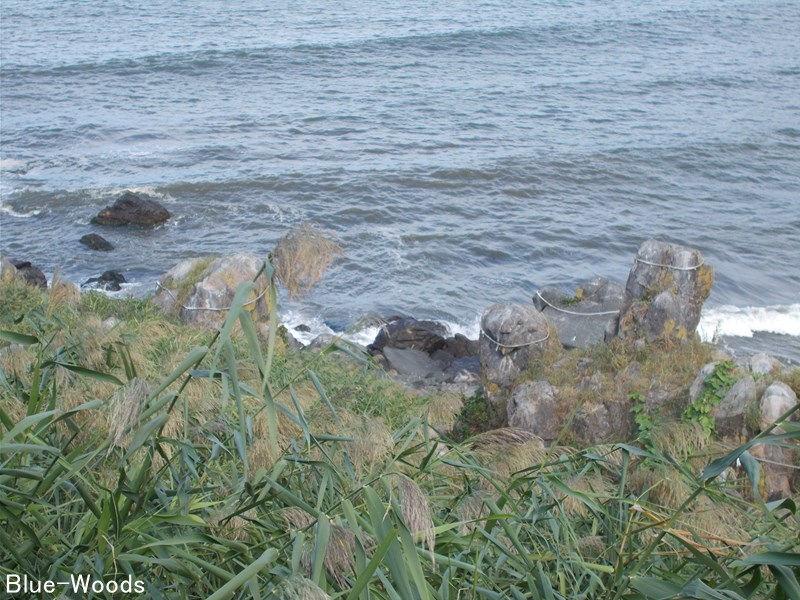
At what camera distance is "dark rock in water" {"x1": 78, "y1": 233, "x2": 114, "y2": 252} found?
1758 centimetres

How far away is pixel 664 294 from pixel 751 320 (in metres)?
6.09

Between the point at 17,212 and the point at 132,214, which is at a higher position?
the point at 132,214

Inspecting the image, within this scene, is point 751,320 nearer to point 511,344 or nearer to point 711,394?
→ point 511,344

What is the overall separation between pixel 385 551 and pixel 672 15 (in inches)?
1644

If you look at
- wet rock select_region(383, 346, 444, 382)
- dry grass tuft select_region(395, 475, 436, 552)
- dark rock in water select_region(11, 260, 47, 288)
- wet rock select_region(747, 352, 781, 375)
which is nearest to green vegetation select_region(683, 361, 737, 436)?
wet rock select_region(747, 352, 781, 375)

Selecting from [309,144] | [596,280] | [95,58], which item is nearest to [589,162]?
[309,144]

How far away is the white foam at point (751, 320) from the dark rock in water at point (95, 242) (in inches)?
448

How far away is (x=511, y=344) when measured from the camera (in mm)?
10320

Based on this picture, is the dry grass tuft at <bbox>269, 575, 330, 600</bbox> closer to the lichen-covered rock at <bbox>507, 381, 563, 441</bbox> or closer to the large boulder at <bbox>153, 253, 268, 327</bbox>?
the lichen-covered rock at <bbox>507, 381, 563, 441</bbox>

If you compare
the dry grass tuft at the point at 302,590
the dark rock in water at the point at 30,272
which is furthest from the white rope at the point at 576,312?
the dry grass tuft at the point at 302,590

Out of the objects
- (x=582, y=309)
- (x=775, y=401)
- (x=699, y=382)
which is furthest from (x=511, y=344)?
(x=775, y=401)

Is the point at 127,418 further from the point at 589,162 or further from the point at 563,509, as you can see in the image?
the point at 589,162

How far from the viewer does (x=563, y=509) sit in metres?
3.24

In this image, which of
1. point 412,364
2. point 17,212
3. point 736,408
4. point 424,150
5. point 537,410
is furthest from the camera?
point 424,150
